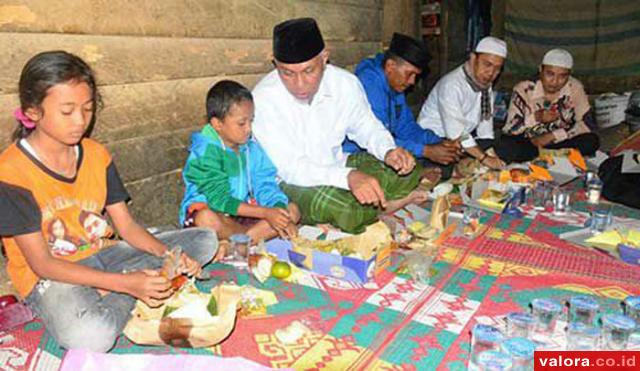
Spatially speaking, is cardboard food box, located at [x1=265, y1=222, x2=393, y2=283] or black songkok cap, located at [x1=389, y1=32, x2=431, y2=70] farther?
black songkok cap, located at [x1=389, y1=32, x2=431, y2=70]

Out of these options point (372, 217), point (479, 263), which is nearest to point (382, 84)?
point (372, 217)

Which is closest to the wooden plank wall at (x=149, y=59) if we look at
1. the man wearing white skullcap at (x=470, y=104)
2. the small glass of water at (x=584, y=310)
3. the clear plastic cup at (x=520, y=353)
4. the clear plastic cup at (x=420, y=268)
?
the clear plastic cup at (x=420, y=268)

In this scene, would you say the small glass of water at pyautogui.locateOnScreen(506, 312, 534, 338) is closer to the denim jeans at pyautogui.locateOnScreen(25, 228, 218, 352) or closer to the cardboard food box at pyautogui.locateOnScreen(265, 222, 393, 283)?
the cardboard food box at pyautogui.locateOnScreen(265, 222, 393, 283)

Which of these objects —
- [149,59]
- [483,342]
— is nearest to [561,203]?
[483,342]

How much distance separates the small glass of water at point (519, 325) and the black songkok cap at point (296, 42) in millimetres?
1537

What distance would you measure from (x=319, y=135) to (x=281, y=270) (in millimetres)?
994

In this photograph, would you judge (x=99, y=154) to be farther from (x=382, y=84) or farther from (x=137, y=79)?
(x=382, y=84)

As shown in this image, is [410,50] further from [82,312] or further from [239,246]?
[82,312]

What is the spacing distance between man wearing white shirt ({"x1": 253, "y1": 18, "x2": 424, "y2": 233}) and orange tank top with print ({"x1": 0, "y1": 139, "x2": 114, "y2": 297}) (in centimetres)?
101

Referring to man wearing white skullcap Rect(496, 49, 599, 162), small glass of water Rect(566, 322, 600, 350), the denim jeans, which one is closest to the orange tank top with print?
the denim jeans

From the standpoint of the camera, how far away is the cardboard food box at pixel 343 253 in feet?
7.11

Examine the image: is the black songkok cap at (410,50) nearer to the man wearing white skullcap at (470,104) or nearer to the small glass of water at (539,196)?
the man wearing white skullcap at (470,104)

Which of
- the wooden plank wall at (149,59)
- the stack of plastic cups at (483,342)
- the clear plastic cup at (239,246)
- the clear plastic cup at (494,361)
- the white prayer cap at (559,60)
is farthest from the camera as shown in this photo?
the white prayer cap at (559,60)

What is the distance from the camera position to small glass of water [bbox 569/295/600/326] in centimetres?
178
